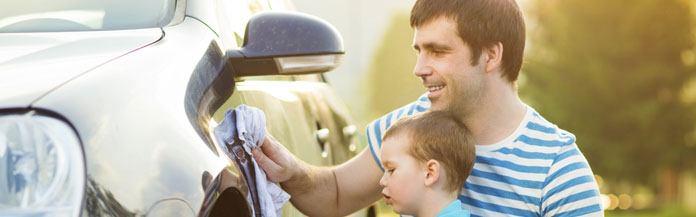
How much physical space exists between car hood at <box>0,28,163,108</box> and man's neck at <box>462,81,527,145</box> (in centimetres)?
94

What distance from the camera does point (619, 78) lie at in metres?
50.9

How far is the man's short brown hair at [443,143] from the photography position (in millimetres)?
3684

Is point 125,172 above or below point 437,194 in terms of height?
above

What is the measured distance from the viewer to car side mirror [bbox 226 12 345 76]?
367 centimetres

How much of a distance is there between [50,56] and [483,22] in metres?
1.36

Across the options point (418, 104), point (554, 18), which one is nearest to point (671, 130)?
point (554, 18)

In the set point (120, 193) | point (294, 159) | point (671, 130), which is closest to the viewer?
point (120, 193)

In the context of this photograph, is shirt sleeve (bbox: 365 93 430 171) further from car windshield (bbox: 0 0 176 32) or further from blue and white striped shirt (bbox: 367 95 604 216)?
car windshield (bbox: 0 0 176 32)

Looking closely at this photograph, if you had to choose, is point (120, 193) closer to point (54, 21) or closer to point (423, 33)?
point (54, 21)

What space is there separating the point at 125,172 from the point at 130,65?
1.05ft

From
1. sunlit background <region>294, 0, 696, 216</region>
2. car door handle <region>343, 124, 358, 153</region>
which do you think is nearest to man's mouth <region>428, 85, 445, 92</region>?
car door handle <region>343, 124, 358, 153</region>

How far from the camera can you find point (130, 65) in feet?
9.73

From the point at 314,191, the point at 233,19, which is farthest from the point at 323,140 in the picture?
the point at 233,19

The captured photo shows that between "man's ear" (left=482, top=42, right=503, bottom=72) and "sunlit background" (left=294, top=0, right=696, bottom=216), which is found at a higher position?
"man's ear" (left=482, top=42, right=503, bottom=72)
